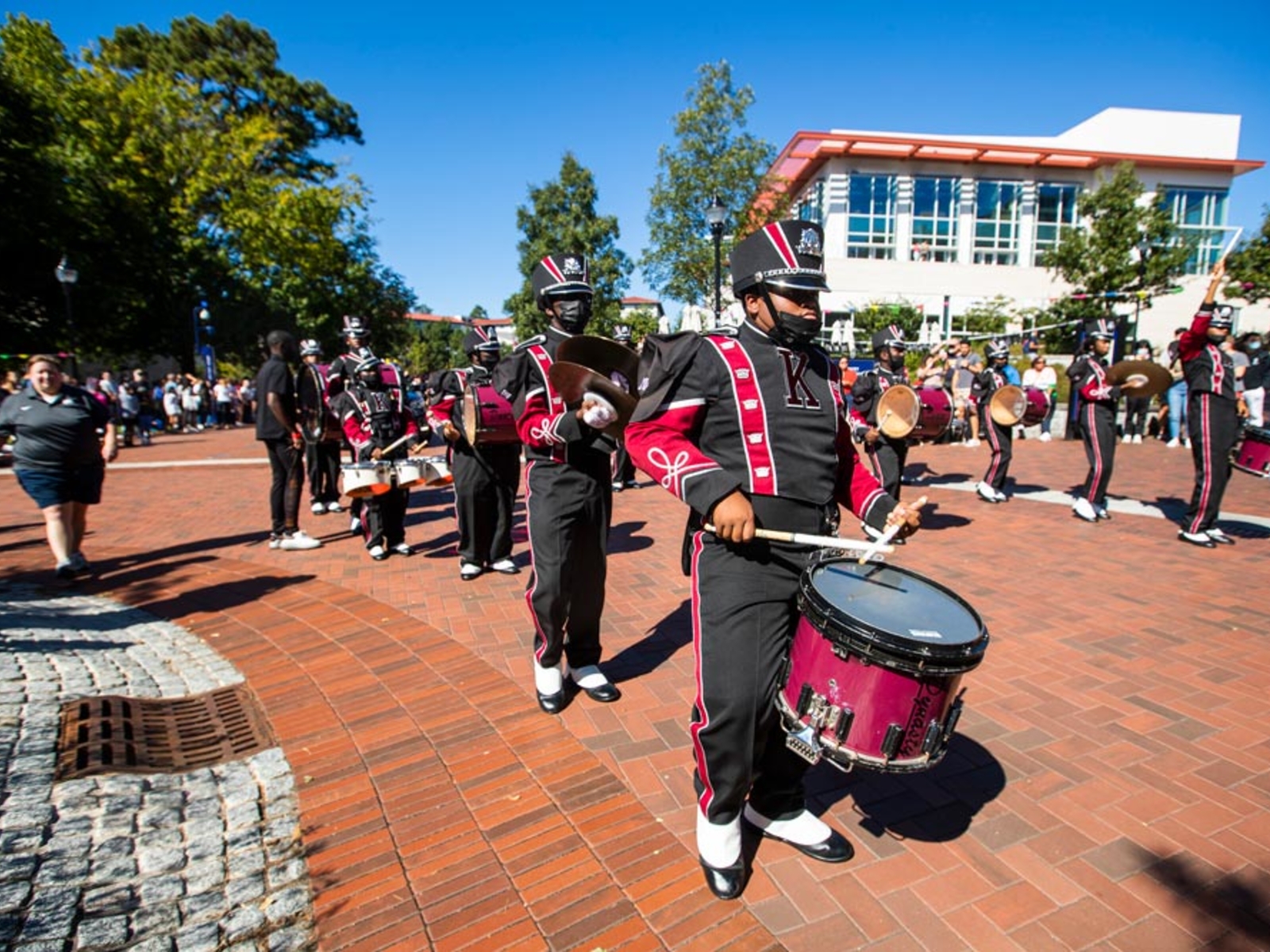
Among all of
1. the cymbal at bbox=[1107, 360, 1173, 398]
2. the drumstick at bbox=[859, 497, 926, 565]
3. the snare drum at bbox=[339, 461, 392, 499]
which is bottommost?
the snare drum at bbox=[339, 461, 392, 499]

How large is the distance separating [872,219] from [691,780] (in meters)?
44.8

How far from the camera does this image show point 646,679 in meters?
4.20

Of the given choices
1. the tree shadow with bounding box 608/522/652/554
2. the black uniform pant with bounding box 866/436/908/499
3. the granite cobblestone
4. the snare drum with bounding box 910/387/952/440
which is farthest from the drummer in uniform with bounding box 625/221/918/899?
the black uniform pant with bounding box 866/436/908/499

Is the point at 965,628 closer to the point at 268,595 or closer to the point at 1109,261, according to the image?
the point at 268,595

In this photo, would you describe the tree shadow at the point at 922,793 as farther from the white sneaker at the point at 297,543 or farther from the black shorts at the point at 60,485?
the black shorts at the point at 60,485

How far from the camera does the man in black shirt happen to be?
709 cm

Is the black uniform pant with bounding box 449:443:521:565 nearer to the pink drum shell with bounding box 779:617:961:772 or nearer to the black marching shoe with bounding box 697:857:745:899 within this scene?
the black marching shoe with bounding box 697:857:745:899

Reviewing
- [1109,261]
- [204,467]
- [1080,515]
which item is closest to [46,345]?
[204,467]

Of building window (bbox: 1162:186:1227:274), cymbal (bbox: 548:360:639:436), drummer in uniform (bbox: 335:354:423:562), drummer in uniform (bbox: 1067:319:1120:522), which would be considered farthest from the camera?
building window (bbox: 1162:186:1227:274)

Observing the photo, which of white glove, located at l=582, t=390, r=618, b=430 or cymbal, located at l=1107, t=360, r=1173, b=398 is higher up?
Answer: white glove, located at l=582, t=390, r=618, b=430

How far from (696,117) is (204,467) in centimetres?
2397

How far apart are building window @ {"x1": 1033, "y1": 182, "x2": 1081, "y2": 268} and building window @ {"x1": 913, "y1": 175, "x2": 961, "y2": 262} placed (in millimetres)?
5916

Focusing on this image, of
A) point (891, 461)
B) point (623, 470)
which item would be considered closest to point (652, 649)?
point (891, 461)

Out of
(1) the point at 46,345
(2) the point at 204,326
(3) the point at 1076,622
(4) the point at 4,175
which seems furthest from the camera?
(2) the point at 204,326
